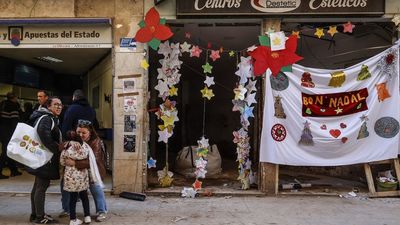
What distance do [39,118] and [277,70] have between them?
419 cm

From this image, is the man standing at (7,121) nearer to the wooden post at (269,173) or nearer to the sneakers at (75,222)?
the sneakers at (75,222)

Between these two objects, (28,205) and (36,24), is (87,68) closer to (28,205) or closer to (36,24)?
(36,24)

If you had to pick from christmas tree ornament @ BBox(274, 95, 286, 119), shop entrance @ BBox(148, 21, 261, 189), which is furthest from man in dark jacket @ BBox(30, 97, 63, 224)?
christmas tree ornament @ BBox(274, 95, 286, 119)

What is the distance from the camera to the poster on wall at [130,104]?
25.9 ft

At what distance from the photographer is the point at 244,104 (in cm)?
823

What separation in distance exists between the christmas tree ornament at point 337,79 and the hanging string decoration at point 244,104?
55.3 inches

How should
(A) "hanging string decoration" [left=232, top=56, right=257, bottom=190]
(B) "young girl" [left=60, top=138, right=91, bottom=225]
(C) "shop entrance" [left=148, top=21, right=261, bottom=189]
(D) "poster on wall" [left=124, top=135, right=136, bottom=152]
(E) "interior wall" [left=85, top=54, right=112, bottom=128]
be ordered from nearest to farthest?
1. (B) "young girl" [left=60, top=138, right=91, bottom=225]
2. (D) "poster on wall" [left=124, top=135, right=136, bottom=152]
3. (A) "hanging string decoration" [left=232, top=56, right=257, bottom=190]
4. (C) "shop entrance" [left=148, top=21, right=261, bottom=189]
5. (E) "interior wall" [left=85, top=54, right=112, bottom=128]

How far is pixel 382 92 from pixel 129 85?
15.1 ft

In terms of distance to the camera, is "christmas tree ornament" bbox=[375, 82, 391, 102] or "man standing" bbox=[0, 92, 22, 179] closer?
"christmas tree ornament" bbox=[375, 82, 391, 102]

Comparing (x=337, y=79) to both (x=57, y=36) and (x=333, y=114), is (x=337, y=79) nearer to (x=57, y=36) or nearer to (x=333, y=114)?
(x=333, y=114)

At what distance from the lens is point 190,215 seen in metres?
6.52

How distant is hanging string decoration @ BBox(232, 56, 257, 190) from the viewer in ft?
26.4

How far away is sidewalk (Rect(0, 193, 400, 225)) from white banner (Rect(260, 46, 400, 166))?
84 cm

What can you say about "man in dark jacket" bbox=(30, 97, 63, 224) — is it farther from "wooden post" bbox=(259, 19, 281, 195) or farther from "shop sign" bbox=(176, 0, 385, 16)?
"wooden post" bbox=(259, 19, 281, 195)
